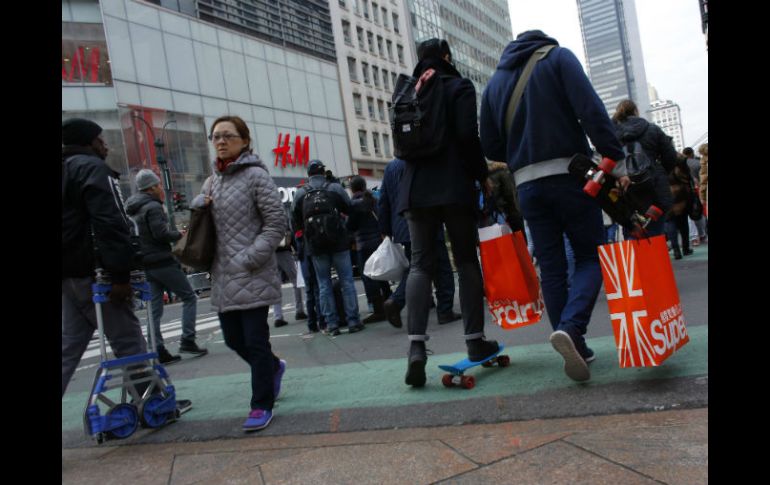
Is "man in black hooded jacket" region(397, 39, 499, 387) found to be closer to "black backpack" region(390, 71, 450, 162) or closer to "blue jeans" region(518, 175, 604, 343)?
"black backpack" region(390, 71, 450, 162)

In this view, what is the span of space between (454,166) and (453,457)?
1.75 meters

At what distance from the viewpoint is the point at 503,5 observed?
99875 mm

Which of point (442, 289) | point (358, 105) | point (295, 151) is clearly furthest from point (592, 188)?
point (358, 105)

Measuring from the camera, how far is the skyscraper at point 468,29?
6588 centimetres

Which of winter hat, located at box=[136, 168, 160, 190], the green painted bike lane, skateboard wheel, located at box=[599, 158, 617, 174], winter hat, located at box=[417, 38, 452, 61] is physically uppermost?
winter hat, located at box=[417, 38, 452, 61]

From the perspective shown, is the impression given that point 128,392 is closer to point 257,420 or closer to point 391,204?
point 257,420

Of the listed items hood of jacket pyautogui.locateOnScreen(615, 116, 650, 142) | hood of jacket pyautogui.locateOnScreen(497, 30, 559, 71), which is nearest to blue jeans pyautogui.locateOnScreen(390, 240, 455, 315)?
hood of jacket pyautogui.locateOnScreen(615, 116, 650, 142)

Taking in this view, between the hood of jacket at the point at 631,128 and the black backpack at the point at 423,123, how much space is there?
358 cm

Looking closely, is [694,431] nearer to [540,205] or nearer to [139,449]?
[540,205]

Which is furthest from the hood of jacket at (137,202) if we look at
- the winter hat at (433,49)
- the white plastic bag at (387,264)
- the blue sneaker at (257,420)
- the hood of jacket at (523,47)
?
the hood of jacket at (523,47)

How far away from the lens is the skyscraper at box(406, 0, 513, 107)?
6588cm

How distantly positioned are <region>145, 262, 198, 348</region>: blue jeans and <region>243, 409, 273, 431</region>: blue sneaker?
3.37 metres

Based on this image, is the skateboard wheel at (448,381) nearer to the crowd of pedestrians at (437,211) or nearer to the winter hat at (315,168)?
the crowd of pedestrians at (437,211)
